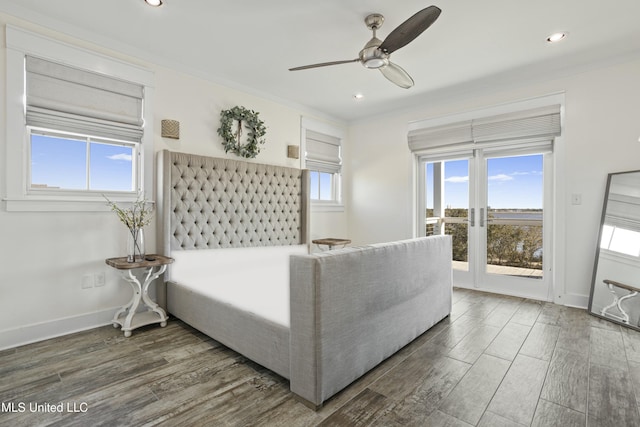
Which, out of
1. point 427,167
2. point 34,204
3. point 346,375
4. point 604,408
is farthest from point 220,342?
point 427,167

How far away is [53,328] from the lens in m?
2.48

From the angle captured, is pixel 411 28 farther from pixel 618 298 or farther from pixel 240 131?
pixel 618 298

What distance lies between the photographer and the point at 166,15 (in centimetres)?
239

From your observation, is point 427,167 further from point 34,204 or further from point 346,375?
point 34,204

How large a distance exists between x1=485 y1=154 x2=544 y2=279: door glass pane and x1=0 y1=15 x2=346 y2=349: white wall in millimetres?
3543

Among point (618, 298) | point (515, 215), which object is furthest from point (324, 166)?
point (618, 298)

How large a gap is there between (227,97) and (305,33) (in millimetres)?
1357

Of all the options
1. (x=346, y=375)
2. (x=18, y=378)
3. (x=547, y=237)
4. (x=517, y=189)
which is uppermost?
(x=517, y=189)

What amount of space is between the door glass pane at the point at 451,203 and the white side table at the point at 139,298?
3.47 meters

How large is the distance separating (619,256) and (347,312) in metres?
3.02

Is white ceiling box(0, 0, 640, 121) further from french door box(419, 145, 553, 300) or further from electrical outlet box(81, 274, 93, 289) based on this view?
electrical outlet box(81, 274, 93, 289)

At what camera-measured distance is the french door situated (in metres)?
3.64

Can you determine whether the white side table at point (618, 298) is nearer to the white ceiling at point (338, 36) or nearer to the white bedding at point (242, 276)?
the white ceiling at point (338, 36)

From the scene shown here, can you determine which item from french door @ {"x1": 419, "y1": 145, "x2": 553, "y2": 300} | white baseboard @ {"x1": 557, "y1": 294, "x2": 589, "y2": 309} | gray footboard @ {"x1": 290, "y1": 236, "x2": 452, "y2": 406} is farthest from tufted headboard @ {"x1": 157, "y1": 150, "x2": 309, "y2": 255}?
white baseboard @ {"x1": 557, "y1": 294, "x2": 589, "y2": 309}
